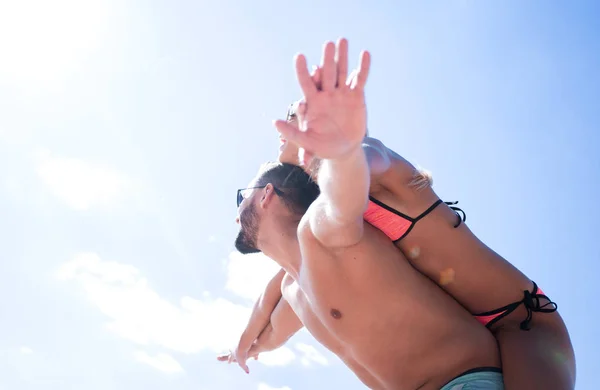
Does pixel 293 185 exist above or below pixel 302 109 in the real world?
below

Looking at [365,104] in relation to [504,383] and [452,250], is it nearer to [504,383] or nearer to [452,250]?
[452,250]

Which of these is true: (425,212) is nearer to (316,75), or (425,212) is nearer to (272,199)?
(272,199)

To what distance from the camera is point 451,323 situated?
3.72 metres

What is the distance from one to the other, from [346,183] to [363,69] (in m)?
0.68

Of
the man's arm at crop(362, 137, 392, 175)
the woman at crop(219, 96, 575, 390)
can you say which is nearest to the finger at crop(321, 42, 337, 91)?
the man's arm at crop(362, 137, 392, 175)

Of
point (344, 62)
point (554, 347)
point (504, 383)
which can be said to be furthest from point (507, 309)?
point (344, 62)

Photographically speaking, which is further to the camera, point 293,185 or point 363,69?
point 293,185

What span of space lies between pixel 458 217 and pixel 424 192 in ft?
1.19

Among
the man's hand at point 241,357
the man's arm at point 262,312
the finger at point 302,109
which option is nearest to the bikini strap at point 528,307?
the finger at point 302,109

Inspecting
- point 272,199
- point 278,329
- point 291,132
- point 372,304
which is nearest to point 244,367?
point 278,329

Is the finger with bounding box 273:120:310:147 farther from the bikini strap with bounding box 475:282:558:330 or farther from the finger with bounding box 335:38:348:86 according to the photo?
the bikini strap with bounding box 475:282:558:330

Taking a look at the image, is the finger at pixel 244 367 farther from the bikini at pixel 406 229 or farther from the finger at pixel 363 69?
the finger at pixel 363 69

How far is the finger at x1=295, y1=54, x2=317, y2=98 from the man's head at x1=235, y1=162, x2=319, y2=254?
2438mm

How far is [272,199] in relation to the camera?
4.91m
